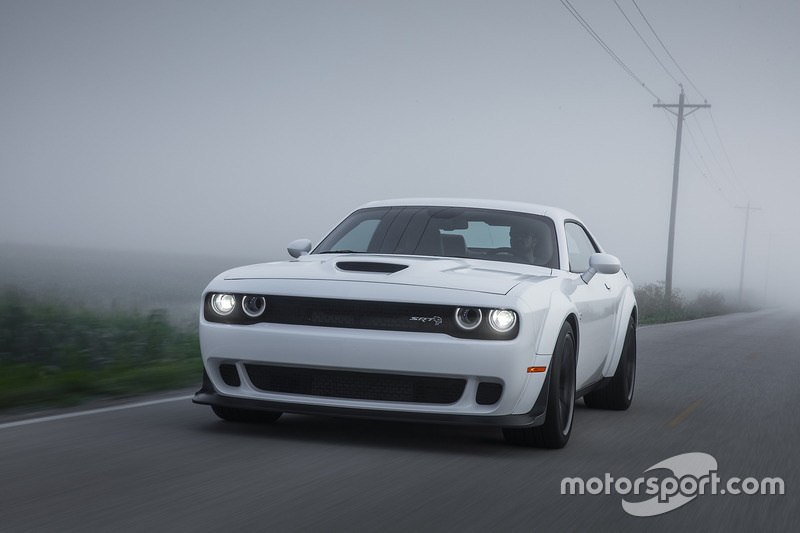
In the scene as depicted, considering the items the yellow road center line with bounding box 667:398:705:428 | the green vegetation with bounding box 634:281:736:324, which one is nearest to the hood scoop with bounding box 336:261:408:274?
the yellow road center line with bounding box 667:398:705:428

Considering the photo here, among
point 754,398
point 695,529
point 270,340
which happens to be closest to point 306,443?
point 270,340

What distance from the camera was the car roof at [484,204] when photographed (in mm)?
7551

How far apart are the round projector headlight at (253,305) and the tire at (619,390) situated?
354cm

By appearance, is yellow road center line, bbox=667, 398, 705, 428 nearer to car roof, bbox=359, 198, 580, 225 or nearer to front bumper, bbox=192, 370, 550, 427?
car roof, bbox=359, 198, 580, 225

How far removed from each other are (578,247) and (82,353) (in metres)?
5.15

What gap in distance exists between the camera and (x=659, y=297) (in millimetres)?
45531

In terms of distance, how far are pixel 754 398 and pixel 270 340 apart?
19.2 feet

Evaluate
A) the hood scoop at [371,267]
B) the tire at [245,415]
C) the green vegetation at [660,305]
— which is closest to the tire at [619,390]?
the hood scoop at [371,267]

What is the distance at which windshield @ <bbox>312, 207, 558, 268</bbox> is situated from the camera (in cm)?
717

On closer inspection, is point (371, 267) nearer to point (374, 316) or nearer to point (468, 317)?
point (374, 316)

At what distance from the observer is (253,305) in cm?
597

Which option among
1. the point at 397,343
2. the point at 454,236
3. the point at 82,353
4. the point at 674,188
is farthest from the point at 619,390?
the point at 674,188

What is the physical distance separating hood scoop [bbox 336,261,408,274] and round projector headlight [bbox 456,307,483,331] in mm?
589

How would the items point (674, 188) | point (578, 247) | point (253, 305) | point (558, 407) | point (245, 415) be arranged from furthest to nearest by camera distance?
1. point (674, 188)
2. point (578, 247)
3. point (245, 415)
4. point (558, 407)
5. point (253, 305)
